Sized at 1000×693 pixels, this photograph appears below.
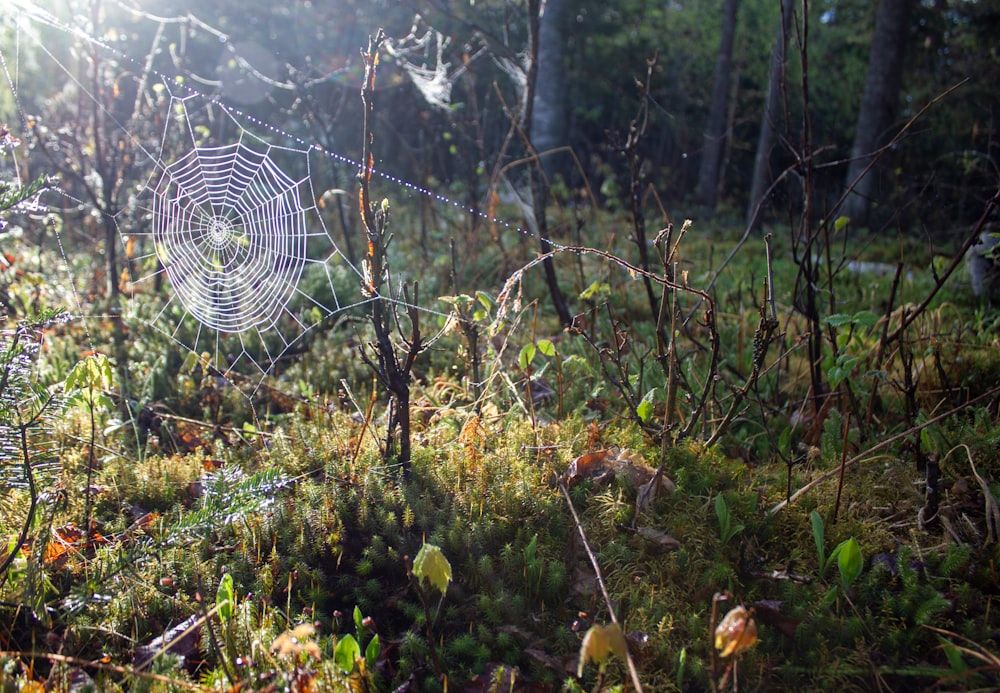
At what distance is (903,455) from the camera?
2592mm

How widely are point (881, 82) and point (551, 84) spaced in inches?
158

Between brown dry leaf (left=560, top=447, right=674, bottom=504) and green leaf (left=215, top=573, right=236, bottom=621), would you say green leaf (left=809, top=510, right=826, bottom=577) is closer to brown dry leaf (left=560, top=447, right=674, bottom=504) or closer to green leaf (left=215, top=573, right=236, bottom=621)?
brown dry leaf (left=560, top=447, right=674, bottom=504)

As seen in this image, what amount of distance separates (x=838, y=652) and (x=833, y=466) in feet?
2.77

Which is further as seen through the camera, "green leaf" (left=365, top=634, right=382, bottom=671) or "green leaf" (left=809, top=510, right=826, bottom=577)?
"green leaf" (left=809, top=510, right=826, bottom=577)

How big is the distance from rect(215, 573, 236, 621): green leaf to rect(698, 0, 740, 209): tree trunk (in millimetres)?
10600

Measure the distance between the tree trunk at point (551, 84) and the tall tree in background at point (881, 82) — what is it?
369cm

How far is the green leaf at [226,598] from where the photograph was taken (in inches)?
70.0

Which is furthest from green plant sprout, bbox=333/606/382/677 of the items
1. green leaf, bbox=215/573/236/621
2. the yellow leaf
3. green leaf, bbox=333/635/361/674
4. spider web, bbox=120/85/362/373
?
spider web, bbox=120/85/362/373

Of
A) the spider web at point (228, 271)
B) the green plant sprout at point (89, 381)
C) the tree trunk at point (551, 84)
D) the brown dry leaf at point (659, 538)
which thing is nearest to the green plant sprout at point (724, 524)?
the brown dry leaf at point (659, 538)

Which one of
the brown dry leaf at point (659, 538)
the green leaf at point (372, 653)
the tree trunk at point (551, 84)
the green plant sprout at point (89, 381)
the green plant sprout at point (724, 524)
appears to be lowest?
the green leaf at point (372, 653)

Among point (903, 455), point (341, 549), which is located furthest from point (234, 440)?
point (903, 455)

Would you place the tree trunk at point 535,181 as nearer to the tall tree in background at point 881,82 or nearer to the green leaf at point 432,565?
the green leaf at point 432,565

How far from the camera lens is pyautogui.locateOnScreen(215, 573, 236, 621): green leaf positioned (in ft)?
5.83

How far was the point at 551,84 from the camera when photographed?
31.0ft
